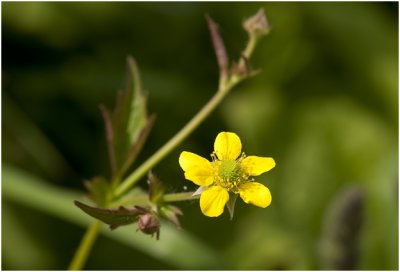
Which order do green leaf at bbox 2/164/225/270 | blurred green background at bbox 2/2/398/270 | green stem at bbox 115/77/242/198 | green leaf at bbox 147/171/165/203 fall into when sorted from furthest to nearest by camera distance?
blurred green background at bbox 2/2/398/270 < green leaf at bbox 2/164/225/270 < green stem at bbox 115/77/242/198 < green leaf at bbox 147/171/165/203

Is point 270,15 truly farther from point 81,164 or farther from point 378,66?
point 81,164

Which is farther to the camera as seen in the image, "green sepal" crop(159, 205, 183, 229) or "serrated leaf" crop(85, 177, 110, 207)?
"serrated leaf" crop(85, 177, 110, 207)

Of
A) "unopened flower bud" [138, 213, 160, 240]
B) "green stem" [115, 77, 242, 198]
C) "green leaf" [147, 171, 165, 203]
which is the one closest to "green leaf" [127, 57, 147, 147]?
"green stem" [115, 77, 242, 198]

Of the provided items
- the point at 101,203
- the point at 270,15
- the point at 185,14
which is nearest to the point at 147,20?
the point at 185,14

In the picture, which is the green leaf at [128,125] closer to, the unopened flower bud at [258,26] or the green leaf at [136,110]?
the green leaf at [136,110]

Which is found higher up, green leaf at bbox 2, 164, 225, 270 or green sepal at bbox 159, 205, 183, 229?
green leaf at bbox 2, 164, 225, 270

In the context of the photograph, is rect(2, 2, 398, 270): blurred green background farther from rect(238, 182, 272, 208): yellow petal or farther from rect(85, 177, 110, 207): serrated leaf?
rect(238, 182, 272, 208): yellow petal

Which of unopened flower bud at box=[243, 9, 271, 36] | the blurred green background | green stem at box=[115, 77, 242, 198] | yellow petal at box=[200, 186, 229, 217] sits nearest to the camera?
yellow petal at box=[200, 186, 229, 217]
